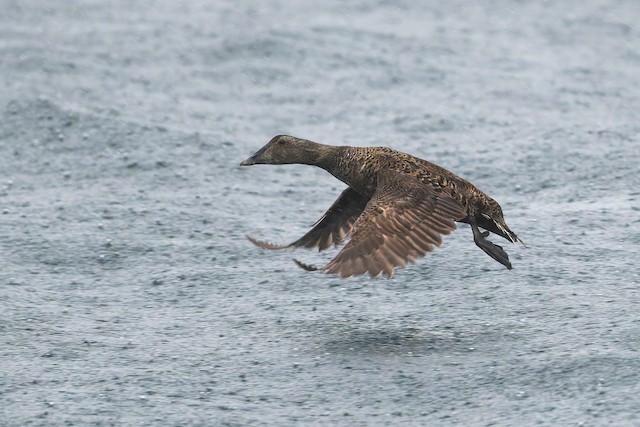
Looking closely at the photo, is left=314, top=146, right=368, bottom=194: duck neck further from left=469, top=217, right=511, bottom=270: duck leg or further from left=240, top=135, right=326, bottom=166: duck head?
left=469, top=217, right=511, bottom=270: duck leg

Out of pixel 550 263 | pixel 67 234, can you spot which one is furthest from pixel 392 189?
pixel 67 234

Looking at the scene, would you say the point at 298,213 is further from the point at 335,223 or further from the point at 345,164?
the point at 345,164

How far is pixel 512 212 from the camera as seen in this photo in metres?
9.31

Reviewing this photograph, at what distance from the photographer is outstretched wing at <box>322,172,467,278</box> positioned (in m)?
6.75

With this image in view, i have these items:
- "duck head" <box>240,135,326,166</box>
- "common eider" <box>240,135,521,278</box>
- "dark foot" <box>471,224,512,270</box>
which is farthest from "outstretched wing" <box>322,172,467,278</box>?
"duck head" <box>240,135,326,166</box>

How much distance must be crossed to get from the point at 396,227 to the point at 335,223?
1.13m

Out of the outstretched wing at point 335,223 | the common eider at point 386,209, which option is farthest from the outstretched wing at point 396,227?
the outstretched wing at point 335,223

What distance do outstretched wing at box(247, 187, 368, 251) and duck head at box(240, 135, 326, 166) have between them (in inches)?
12.6

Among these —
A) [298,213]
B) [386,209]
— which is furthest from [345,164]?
[298,213]

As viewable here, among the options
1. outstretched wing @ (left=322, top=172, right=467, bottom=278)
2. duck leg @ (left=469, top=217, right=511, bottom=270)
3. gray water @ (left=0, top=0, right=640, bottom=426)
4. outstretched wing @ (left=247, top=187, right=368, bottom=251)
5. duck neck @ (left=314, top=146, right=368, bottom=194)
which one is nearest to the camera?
gray water @ (left=0, top=0, right=640, bottom=426)

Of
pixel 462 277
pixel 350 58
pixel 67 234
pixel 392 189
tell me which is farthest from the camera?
pixel 350 58

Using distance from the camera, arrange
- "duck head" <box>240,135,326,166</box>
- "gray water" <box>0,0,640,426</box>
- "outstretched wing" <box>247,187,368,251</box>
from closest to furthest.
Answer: "gray water" <box>0,0,640,426</box>
"outstretched wing" <box>247,187,368,251</box>
"duck head" <box>240,135,326,166</box>

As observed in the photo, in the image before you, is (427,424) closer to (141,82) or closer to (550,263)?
(550,263)

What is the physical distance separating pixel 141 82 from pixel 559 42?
457cm
